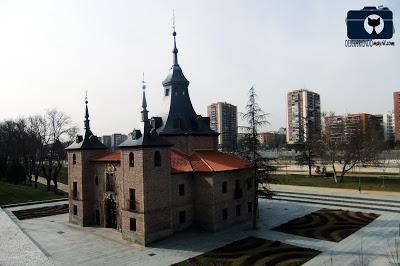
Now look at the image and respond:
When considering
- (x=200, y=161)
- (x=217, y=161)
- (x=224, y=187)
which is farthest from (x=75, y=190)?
(x=224, y=187)

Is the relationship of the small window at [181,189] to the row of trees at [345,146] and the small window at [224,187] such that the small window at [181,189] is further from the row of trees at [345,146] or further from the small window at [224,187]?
the row of trees at [345,146]

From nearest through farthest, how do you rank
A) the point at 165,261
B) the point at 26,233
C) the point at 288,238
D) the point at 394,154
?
1. the point at 165,261
2. the point at 288,238
3. the point at 26,233
4. the point at 394,154

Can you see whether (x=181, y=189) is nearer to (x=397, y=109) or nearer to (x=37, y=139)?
(x=37, y=139)

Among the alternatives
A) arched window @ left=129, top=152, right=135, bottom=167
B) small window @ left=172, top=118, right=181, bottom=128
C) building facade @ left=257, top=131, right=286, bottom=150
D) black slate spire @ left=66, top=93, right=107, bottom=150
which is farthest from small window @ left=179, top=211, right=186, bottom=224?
building facade @ left=257, top=131, right=286, bottom=150

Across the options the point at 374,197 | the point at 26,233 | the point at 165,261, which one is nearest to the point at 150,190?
the point at 165,261

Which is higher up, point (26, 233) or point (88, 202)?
point (88, 202)

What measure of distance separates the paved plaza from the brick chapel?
140cm

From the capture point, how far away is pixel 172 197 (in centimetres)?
2947

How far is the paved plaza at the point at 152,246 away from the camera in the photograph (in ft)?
76.7

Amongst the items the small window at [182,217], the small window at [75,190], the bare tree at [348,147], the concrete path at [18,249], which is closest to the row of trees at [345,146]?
the bare tree at [348,147]

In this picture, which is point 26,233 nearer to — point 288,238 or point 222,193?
point 222,193

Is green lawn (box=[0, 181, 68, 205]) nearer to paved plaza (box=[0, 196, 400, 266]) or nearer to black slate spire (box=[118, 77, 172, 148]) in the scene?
paved plaza (box=[0, 196, 400, 266])

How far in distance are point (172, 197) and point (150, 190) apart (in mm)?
2739

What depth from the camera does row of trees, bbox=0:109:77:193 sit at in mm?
57812
